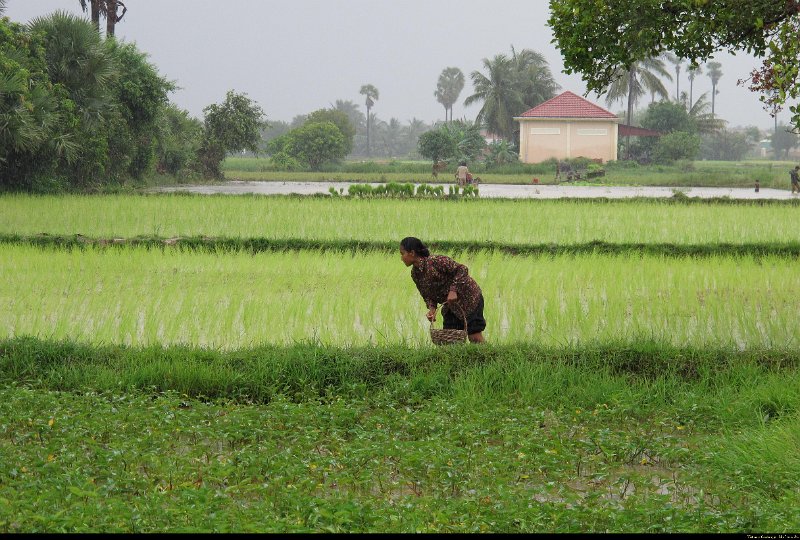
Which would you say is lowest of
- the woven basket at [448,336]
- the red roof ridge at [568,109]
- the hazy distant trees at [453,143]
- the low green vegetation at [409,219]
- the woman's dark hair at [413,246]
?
the woven basket at [448,336]

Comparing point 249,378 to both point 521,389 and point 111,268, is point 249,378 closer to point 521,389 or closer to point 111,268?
point 521,389

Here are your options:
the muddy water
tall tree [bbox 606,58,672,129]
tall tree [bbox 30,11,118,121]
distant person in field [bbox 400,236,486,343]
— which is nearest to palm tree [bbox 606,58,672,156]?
tall tree [bbox 606,58,672,129]

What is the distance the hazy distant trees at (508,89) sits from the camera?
178ft

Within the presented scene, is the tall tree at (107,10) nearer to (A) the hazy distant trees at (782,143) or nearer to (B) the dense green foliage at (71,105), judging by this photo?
(B) the dense green foliage at (71,105)

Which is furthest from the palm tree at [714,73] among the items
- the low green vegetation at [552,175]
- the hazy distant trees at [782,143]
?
the low green vegetation at [552,175]

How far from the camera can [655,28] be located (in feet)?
29.8

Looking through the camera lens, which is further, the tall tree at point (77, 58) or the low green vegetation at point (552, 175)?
the low green vegetation at point (552, 175)

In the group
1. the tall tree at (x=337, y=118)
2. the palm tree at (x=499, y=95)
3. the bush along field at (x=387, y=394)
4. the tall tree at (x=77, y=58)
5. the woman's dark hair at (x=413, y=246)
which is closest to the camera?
the bush along field at (x=387, y=394)

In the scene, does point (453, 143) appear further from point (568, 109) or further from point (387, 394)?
point (387, 394)

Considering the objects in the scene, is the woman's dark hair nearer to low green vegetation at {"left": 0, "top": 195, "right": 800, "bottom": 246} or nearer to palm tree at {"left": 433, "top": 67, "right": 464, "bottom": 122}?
low green vegetation at {"left": 0, "top": 195, "right": 800, "bottom": 246}

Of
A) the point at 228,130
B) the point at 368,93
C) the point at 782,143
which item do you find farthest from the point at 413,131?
the point at 228,130

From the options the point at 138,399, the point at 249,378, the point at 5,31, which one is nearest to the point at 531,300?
the point at 249,378

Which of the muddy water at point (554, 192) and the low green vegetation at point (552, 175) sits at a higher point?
the low green vegetation at point (552, 175)

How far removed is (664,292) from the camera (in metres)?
10.2
